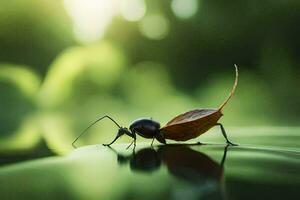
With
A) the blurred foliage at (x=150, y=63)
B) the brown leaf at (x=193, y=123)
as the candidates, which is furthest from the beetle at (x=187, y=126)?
the blurred foliage at (x=150, y=63)

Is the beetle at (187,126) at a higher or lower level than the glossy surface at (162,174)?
higher

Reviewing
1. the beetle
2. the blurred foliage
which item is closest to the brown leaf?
the beetle

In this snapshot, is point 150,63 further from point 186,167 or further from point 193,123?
point 186,167

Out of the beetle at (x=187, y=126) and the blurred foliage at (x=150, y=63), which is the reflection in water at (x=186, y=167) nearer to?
the beetle at (x=187, y=126)

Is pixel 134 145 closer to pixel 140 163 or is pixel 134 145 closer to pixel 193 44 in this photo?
pixel 140 163

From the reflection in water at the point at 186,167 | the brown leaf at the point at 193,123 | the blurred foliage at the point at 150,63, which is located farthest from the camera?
the blurred foliage at the point at 150,63

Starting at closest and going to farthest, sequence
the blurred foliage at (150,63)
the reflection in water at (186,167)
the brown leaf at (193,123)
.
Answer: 1. the reflection in water at (186,167)
2. the brown leaf at (193,123)
3. the blurred foliage at (150,63)

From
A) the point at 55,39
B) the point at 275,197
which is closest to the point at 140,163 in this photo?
the point at 275,197

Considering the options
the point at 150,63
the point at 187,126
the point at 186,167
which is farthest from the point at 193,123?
the point at 150,63
